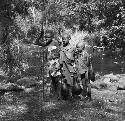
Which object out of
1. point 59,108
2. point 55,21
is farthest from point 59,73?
point 55,21

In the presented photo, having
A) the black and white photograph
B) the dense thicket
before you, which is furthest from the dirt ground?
the dense thicket

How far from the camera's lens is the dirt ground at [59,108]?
11633 mm

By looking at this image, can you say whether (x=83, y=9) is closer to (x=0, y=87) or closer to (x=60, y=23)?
(x=60, y=23)

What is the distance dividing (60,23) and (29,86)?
25325 mm

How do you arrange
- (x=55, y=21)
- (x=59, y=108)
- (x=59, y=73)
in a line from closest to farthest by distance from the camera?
1. (x=59, y=108)
2. (x=59, y=73)
3. (x=55, y=21)

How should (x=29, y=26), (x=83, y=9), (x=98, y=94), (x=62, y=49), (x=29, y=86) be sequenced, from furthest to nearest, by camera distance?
(x=83, y=9)
(x=29, y=26)
(x=29, y=86)
(x=98, y=94)
(x=62, y=49)

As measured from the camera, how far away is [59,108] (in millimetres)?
12969

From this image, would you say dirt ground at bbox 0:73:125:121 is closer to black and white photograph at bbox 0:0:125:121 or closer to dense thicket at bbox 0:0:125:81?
black and white photograph at bbox 0:0:125:121

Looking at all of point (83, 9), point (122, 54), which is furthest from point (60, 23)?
point (122, 54)

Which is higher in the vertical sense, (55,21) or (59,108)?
(55,21)

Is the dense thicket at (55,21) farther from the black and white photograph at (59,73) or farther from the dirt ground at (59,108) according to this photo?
the dirt ground at (59,108)

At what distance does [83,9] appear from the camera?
41.8 meters

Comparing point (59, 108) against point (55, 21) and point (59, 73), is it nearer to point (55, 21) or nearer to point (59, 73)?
point (59, 73)

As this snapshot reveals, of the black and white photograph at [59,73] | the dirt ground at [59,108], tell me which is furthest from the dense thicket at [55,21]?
the dirt ground at [59,108]
